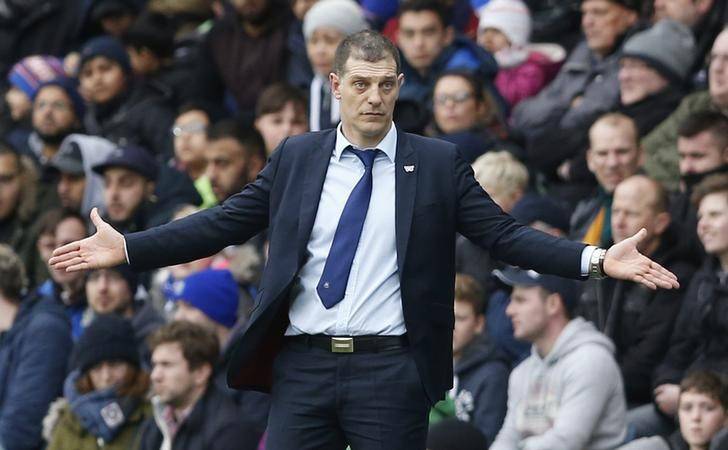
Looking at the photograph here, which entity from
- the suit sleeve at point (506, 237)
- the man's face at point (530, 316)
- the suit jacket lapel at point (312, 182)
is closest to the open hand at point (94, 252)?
the suit jacket lapel at point (312, 182)

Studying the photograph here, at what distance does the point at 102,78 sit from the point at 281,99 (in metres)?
2.87

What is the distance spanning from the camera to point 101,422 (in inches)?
428

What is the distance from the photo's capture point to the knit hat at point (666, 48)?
39.9 ft

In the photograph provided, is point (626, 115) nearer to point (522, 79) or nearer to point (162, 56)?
point (522, 79)

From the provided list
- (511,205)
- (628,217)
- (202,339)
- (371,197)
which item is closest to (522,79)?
(511,205)

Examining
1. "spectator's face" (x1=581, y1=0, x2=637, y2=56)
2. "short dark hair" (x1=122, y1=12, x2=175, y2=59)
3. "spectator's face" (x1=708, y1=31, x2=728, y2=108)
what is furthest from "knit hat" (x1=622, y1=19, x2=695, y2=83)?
"short dark hair" (x1=122, y1=12, x2=175, y2=59)

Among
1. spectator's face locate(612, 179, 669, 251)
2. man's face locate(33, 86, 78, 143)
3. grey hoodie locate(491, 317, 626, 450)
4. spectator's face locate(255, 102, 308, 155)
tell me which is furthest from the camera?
man's face locate(33, 86, 78, 143)

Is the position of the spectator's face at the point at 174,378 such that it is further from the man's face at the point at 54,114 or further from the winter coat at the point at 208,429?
the man's face at the point at 54,114

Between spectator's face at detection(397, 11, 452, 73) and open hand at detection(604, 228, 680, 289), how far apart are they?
627 cm

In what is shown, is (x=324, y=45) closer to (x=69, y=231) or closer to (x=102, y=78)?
(x=69, y=231)

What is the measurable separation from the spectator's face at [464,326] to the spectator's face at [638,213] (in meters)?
0.97

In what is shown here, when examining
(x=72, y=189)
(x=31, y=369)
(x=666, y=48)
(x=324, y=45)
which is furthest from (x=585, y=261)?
(x=72, y=189)

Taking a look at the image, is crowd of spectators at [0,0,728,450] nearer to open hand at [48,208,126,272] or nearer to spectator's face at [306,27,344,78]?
spectator's face at [306,27,344,78]

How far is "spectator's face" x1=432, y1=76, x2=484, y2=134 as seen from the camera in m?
12.4
